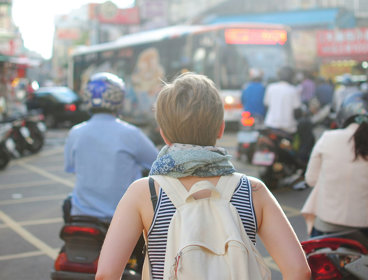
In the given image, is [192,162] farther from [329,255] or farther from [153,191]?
[329,255]

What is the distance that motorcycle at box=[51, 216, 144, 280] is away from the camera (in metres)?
3.69

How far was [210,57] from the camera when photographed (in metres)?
18.8

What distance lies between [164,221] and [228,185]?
248 millimetres

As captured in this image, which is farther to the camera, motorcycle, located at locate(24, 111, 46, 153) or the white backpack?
motorcycle, located at locate(24, 111, 46, 153)

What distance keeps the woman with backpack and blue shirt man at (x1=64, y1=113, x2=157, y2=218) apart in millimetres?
1837

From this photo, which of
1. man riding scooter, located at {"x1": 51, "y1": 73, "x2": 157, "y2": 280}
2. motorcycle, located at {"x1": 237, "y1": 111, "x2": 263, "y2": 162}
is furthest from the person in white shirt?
man riding scooter, located at {"x1": 51, "y1": 73, "x2": 157, "y2": 280}

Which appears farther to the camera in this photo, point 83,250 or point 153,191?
point 83,250

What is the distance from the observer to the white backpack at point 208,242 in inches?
73.6

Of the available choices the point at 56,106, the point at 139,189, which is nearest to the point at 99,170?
the point at 139,189

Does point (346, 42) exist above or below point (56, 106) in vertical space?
above

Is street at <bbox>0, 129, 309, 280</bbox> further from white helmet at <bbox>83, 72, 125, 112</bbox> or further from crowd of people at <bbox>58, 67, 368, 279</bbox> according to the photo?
white helmet at <bbox>83, 72, 125, 112</bbox>

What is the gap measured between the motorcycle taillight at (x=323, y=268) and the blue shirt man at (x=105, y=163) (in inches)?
49.0

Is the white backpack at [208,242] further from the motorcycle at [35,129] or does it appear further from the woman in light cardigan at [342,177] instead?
the motorcycle at [35,129]

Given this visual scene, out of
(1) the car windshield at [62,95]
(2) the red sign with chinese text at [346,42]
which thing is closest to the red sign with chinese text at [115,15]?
(2) the red sign with chinese text at [346,42]
